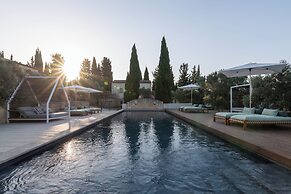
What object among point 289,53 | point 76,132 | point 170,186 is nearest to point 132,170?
point 170,186

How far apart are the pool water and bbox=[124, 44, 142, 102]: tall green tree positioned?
95.5ft

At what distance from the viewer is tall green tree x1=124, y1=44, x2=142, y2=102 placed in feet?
118

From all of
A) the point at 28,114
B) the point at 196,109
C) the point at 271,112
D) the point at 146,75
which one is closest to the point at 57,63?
the point at 146,75

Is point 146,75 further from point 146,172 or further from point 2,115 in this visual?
point 146,172

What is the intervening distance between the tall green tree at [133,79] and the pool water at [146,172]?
95.5 feet

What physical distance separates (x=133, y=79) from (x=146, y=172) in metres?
32.3

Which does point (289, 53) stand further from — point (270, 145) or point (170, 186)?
point (170, 186)

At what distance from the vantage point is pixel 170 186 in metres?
3.92

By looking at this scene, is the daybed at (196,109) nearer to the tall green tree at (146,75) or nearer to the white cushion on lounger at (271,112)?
the white cushion on lounger at (271,112)

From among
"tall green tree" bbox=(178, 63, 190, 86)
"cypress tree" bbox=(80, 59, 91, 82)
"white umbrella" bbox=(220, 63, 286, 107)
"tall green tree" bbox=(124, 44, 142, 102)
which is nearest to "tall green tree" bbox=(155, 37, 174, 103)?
"tall green tree" bbox=(124, 44, 142, 102)

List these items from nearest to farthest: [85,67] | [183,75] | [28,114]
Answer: [28,114], [183,75], [85,67]

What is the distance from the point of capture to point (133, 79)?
36656 millimetres

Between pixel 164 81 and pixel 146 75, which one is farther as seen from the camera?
pixel 146 75

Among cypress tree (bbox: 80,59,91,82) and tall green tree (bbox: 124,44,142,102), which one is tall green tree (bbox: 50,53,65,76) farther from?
tall green tree (bbox: 124,44,142,102)
